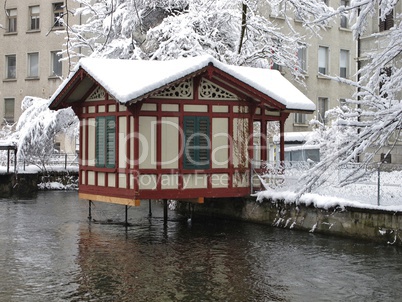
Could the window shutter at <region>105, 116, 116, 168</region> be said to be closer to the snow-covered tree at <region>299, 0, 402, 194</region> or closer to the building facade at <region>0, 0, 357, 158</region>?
the snow-covered tree at <region>299, 0, 402, 194</region>

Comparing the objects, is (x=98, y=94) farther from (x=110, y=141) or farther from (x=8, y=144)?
(x=8, y=144)

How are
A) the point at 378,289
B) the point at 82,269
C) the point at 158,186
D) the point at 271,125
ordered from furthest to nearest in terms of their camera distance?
the point at 271,125 → the point at 158,186 → the point at 82,269 → the point at 378,289

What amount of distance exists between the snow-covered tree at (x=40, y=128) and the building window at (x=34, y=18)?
51.1ft

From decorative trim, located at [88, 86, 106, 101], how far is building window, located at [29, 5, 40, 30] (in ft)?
99.8

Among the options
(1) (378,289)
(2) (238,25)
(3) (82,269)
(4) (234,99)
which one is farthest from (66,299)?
(2) (238,25)

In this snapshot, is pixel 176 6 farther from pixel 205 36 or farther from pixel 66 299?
pixel 66 299

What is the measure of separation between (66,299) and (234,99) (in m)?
11.1

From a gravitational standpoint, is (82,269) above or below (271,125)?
below

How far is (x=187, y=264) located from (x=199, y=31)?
55.1 feet

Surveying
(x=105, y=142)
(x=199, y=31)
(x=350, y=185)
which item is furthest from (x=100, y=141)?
(x=199, y=31)

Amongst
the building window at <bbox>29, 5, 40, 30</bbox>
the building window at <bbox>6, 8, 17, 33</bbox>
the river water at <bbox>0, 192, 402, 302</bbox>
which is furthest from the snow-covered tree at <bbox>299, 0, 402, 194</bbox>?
the building window at <bbox>6, 8, 17, 33</bbox>

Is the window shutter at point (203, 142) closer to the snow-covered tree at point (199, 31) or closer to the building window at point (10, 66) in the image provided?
the snow-covered tree at point (199, 31)

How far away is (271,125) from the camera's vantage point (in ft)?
120

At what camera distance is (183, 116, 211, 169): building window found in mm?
19438
